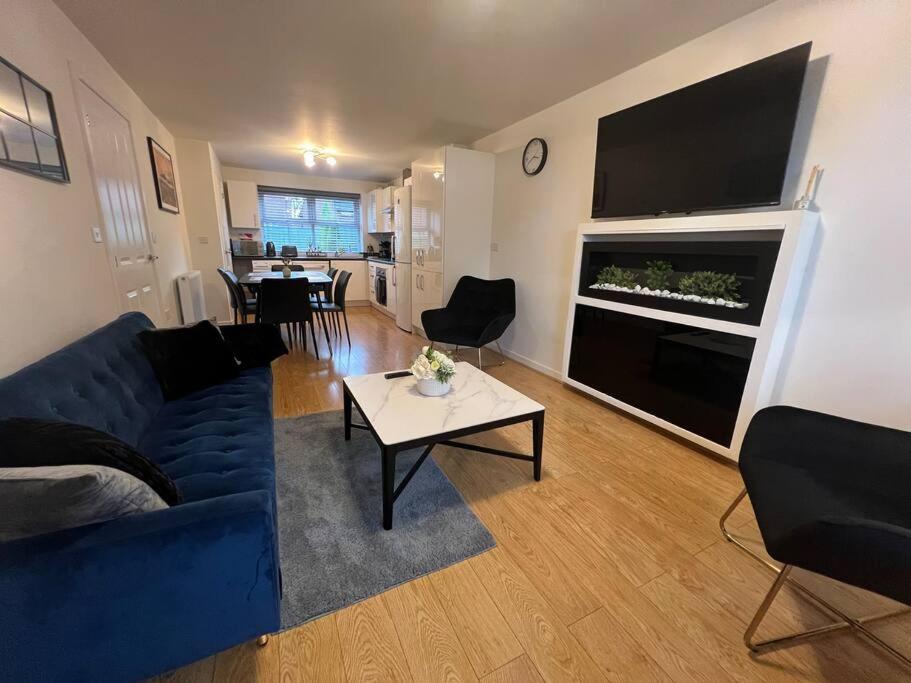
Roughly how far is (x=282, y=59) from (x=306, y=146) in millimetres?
2311

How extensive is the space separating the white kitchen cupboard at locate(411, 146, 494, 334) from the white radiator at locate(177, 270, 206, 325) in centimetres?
259

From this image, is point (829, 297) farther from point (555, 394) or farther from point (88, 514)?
point (88, 514)

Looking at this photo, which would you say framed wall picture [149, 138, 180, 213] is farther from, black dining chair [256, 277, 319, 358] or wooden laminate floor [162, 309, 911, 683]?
wooden laminate floor [162, 309, 911, 683]

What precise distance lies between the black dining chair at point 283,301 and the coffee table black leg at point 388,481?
2534mm

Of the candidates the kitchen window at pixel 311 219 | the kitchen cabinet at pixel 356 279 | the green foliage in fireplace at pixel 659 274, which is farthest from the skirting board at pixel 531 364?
the kitchen window at pixel 311 219

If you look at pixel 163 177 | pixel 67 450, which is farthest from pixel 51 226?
pixel 163 177

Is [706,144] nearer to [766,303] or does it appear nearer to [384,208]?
[766,303]

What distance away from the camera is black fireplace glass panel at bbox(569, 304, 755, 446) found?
2023 mm

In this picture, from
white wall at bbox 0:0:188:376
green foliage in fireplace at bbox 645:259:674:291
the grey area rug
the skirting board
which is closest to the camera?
the grey area rug

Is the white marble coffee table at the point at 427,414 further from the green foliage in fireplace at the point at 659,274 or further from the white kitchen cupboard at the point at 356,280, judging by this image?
the white kitchen cupboard at the point at 356,280

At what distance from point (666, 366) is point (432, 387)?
1.57m

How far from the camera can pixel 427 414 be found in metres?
1.71

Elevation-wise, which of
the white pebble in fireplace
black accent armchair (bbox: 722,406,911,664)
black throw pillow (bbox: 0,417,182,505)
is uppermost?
A: the white pebble in fireplace

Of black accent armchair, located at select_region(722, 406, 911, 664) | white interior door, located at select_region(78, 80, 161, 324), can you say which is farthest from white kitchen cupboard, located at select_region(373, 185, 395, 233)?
black accent armchair, located at select_region(722, 406, 911, 664)
